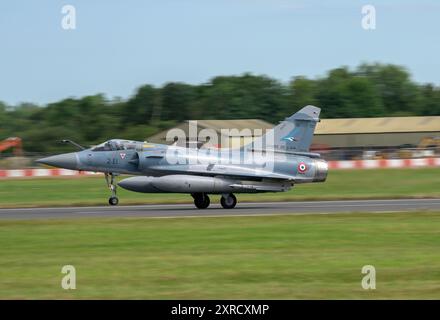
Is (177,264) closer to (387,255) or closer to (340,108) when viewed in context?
(387,255)

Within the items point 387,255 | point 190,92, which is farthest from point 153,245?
point 190,92

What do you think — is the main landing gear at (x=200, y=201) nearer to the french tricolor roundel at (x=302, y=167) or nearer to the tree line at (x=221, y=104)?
the french tricolor roundel at (x=302, y=167)

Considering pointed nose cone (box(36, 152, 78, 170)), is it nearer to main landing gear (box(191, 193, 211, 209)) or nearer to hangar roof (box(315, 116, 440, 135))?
main landing gear (box(191, 193, 211, 209))

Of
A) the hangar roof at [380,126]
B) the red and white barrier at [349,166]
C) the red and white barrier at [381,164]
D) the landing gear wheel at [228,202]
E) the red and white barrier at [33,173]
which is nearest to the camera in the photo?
the landing gear wheel at [228,202]

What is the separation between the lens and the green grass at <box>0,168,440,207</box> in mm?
32156

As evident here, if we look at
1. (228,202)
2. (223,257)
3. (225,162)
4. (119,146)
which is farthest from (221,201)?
(223,257)

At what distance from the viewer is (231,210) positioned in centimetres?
2652

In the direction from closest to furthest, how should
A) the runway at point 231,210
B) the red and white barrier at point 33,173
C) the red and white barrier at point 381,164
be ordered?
the runway at point 231,210 < the red and white barrier at point 33,173 < the red and white barrier at point 381,164

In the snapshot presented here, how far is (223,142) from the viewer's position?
6538 centimetres

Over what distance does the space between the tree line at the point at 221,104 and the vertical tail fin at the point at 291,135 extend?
55.1m

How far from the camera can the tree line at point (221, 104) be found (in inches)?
3669

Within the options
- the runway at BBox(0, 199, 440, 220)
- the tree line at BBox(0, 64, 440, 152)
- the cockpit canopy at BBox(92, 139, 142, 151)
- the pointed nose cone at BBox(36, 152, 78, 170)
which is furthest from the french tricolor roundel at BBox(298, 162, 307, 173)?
the tree line at BBox(0, 64, 440, 152)

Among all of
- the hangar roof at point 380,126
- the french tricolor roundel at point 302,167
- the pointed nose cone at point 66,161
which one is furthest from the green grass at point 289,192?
the hangar roof at point 380,126
